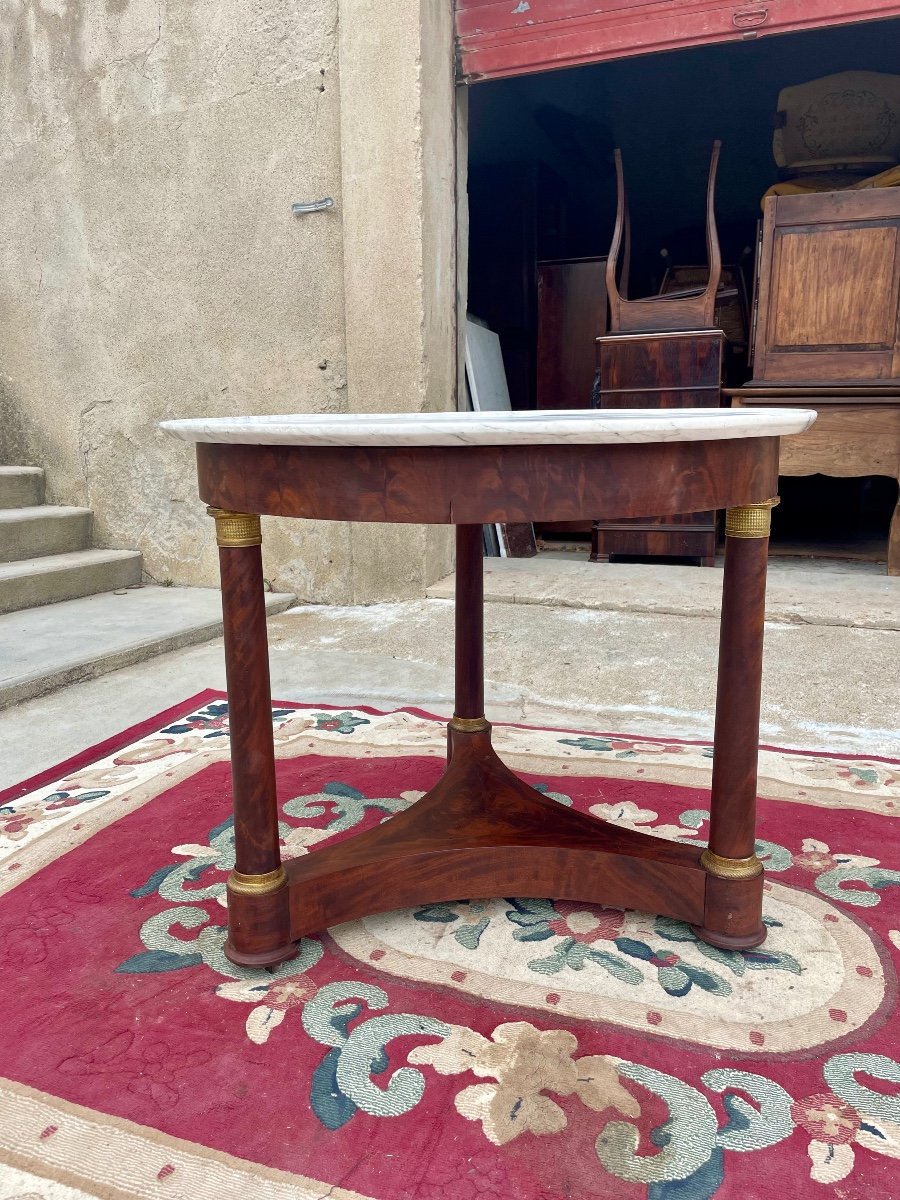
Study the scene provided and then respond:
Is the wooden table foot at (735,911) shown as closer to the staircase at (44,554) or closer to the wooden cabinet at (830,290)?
the staircase at (44,554)

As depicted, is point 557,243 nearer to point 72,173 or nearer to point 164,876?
point 72,173

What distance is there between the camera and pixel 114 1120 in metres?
0.88

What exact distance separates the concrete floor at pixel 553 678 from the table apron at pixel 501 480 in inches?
46.7

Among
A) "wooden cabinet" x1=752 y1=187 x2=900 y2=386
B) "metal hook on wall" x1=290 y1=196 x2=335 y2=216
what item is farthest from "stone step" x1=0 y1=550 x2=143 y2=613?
"wooden cabinet" x1=752 y1=187 x2=900 y2=386

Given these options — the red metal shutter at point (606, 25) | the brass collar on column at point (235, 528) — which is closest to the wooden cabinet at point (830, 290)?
the red metal shutter at point (606, 25)

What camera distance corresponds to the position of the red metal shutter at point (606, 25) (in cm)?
326

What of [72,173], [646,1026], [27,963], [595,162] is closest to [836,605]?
[646,1026]

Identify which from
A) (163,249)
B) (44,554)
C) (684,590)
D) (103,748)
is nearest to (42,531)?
(44,554)

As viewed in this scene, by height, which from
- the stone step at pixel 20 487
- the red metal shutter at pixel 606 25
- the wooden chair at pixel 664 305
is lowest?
the stone step at pixel 20 487

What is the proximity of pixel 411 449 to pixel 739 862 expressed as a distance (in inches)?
27.8

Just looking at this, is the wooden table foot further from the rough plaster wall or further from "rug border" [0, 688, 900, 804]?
the rough plaster wall

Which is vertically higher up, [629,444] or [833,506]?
[629,444]

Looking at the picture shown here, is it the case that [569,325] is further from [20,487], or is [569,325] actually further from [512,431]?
[512,431]

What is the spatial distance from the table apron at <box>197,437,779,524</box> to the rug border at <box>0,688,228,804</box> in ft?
3.65
